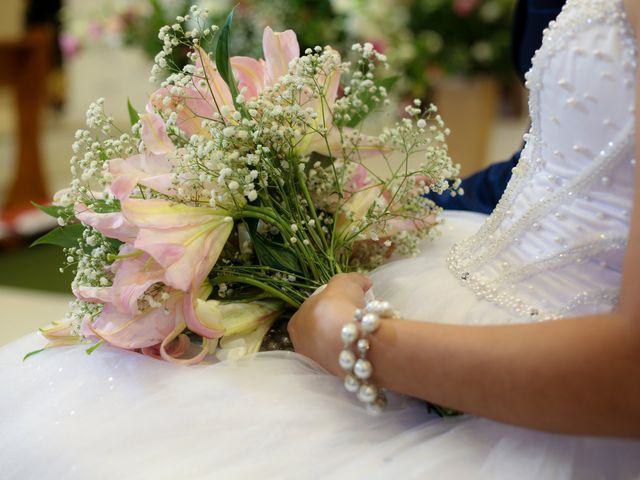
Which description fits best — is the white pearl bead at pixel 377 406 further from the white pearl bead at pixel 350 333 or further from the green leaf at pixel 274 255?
the green leaf at pixel 274 255

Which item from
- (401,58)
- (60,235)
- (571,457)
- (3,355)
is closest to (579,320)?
(571,457)

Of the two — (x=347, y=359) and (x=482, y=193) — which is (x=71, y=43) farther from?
(x=347, y=359)

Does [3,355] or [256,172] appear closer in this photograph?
[256,172]

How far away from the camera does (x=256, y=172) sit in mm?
773

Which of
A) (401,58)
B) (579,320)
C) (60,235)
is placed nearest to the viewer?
(579,320)

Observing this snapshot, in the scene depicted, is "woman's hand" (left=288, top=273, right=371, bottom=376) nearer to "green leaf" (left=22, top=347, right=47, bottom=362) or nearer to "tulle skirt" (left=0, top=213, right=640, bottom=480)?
"tulle skirt" (left=0, top=213, right=640, bottom=480)

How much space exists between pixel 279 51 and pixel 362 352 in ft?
1.21

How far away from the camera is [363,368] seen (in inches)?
26.9

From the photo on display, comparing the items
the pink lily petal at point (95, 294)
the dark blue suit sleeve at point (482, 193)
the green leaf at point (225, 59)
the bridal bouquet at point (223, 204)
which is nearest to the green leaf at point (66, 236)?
the bridal bouquet at point (223, 204)

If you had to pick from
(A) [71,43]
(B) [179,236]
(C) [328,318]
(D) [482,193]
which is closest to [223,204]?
(B) [179,236]

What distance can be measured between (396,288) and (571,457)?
29 centimetres

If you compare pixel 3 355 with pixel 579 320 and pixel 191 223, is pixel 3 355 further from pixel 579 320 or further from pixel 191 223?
pixel 579 320

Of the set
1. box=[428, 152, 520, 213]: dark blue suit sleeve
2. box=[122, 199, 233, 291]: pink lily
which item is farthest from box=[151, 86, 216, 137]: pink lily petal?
box=[428, 152, 520, 213]: dark blue suit sleeve

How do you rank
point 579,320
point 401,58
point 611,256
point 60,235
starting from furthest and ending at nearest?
point 401,58
point 60,235
point 611,256
point 579,320
